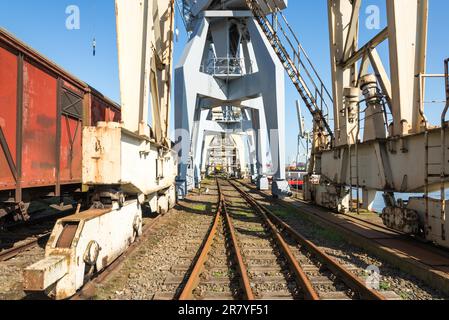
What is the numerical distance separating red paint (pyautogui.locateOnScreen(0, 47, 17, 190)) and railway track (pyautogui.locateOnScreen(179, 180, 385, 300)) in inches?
131

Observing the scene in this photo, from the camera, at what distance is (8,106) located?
5258mm

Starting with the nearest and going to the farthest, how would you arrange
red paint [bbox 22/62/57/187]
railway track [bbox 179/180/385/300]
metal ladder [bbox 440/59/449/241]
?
railway track [bbox 179/180/385/300]
metal ladder [bbox 440/59/449/241]
red paint [bbox 22/62/57/187]

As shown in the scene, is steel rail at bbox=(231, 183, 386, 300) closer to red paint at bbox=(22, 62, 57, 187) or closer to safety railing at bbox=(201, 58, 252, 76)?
red paint at bbox=(22, 62, 57, 187)

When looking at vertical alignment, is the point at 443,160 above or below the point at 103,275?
above

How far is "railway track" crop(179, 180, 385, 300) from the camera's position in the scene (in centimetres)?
446

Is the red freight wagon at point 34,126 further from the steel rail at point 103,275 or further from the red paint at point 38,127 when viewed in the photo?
the steel rail at point 103,275

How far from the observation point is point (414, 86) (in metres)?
7.24

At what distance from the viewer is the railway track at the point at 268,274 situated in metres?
4.46

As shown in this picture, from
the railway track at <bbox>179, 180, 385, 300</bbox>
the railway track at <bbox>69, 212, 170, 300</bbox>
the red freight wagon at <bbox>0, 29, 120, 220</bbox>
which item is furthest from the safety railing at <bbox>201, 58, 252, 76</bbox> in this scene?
the railway track at <bbox>69, 212, 170, 300</bbox>

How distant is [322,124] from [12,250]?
40.5 ft

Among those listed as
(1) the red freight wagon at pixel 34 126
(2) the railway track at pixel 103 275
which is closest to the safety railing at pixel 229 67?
(1) the red freight wagon at pixel 34 126

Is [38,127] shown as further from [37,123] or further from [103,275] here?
[103,275]

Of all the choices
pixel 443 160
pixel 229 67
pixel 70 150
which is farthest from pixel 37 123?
pixel 229 67

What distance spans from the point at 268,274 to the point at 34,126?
502cm
